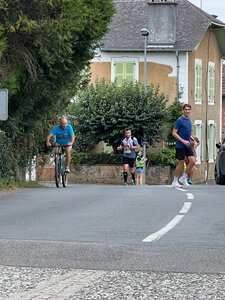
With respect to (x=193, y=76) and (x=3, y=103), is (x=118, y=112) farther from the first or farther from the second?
(x=3, y=103)

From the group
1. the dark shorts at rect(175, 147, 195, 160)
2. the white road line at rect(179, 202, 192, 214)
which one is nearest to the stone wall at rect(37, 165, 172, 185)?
the dark shorts at rect(175, 147, 195, 160)

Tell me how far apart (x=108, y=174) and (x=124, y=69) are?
20.0 ft

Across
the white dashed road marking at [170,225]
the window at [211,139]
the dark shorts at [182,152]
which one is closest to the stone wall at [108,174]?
the window at [211,139]

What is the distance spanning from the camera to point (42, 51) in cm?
1986

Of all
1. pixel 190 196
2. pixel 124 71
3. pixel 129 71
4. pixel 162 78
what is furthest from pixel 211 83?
pixel 190 196

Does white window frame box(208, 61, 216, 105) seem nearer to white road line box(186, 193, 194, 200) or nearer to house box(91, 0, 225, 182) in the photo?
house box(91, 0, 225, 182)

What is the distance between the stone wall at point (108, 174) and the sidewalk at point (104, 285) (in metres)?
36.5

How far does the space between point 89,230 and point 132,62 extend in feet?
124

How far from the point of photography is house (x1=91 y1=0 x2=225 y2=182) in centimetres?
4803

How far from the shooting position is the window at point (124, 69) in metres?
49.1

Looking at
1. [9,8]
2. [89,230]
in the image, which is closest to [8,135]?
[9,8]

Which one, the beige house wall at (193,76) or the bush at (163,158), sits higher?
the beige house wall at (193,76)

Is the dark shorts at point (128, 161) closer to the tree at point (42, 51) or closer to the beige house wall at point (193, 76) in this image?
the tree at point (42, 51)

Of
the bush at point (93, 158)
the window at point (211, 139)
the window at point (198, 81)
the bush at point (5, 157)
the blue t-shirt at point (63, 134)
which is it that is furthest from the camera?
the window at point (211, 139)
